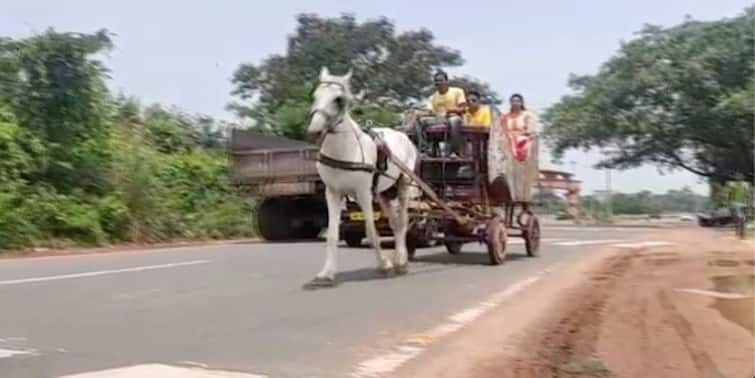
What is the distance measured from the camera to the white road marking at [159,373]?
20.9ft

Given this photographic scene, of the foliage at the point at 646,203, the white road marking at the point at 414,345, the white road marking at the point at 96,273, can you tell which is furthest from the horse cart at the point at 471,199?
the foliage at the point at 646,203

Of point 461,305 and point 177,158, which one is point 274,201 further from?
point 461,305

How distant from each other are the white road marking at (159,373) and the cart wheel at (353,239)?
12337 millimetres

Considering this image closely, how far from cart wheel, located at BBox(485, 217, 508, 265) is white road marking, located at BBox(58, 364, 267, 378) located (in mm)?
8870

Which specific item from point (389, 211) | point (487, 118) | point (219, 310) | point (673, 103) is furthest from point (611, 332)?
point (673, 103)

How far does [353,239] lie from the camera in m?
19.3

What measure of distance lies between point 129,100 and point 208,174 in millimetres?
2969

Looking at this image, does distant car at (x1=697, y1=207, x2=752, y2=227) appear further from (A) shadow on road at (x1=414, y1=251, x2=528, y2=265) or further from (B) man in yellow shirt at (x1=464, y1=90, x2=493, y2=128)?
(B) man in yellow shirt at (x1=464, y1=90, x2=493, y2=128)

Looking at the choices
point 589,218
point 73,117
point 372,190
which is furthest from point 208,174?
point 589,218

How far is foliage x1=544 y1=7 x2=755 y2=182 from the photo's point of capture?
4097 cm

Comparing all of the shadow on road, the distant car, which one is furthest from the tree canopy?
the shadow on road

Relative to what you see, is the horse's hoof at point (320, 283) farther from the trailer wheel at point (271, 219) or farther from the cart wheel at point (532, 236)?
the trailer wheel at point (271, 219)

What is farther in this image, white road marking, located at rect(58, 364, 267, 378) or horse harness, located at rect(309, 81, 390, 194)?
horse harness, located at rect(309, 81, 390, 194)

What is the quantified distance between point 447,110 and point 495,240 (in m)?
2.05
